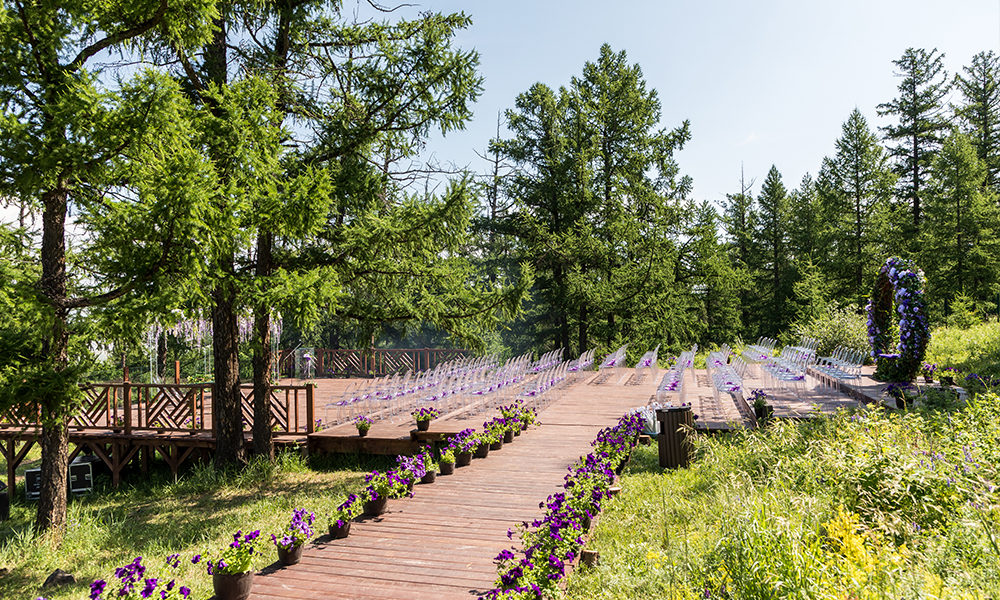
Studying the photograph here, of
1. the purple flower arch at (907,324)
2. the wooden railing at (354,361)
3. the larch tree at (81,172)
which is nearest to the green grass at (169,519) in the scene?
the larch tree at (81,172)

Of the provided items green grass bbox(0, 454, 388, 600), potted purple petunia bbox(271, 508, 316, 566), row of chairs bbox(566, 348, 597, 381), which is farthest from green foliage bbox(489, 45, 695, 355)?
potted purple petunia bbox(271, 508, 316, 566)

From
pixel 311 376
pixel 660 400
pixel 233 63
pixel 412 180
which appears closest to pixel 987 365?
pixel 660 400

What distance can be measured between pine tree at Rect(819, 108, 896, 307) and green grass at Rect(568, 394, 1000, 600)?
22.2m

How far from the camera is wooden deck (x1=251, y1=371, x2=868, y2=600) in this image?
3.82 metres

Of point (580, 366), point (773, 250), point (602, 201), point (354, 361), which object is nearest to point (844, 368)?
point (580, 366)

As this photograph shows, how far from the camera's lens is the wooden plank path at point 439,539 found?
12.5 feet

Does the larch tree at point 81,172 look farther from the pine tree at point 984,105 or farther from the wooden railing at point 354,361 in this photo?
the pine tree at point 984,105

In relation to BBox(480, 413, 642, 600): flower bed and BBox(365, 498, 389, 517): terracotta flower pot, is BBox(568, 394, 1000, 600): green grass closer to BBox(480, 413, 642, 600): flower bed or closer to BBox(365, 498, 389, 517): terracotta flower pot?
BBox(480, 413, 642, 600): flower bed

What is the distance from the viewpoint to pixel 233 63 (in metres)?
8.61

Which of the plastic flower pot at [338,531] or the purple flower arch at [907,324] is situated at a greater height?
the purple flower arch at [907,324]

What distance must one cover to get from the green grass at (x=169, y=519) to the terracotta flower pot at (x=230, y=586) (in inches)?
27.6

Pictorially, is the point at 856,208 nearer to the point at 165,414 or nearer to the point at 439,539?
the point at 439,539

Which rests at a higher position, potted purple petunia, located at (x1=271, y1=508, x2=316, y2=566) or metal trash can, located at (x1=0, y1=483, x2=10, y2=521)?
potted purple petunia, located at (x1=271, y1=508, x2=316, y2=566)

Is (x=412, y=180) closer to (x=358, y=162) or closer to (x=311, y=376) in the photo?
(x=358, y=162)
